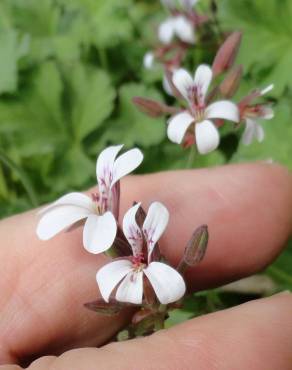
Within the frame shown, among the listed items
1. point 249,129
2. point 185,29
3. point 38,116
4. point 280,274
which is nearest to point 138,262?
point 249,129

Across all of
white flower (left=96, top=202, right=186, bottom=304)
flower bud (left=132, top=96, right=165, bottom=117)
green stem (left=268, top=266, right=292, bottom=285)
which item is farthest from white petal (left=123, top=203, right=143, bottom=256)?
green stem (left=268, top=266, right=292, bottom=285)

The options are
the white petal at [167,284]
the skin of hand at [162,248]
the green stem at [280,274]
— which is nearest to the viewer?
the white petal at [167,284]

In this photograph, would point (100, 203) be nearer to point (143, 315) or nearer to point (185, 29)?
point (143, 315)

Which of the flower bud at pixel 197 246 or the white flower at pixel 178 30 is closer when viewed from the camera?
the flower bud at pixel 197 246

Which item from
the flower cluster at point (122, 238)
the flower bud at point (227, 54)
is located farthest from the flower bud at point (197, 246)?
the flower bud at point (227, 54)

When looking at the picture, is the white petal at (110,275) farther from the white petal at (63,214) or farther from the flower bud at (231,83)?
the flower bud at (231,83)

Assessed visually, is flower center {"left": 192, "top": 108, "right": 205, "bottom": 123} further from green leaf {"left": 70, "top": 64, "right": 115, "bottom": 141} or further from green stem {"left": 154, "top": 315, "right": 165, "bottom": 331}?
green leaf {"left": 70, "top": 64, "right": 115, "bottom": 141}
